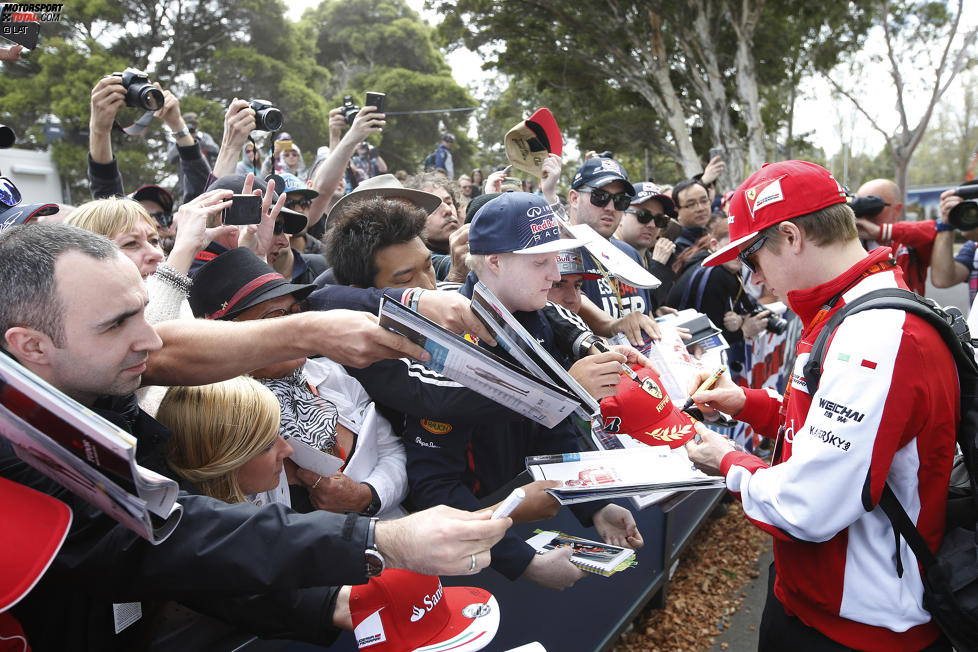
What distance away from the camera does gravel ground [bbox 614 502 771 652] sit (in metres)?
3.62

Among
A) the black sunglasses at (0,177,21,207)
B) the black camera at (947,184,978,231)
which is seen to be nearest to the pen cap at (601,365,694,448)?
the black sunglasses at (0,177,21,207)

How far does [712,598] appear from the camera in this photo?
406cm

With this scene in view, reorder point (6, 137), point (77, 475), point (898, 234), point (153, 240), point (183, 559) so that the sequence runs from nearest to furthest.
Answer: point (77, 475), point (183, 559), point (153, 240), point (6, 137), point (898, 234)

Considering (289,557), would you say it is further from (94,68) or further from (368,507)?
(94,68)

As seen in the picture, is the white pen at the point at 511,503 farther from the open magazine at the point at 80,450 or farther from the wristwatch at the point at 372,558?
the open magazine at the point at 80,450

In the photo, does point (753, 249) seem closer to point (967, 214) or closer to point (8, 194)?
point (8, 194)

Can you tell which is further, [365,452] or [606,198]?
[606,198]

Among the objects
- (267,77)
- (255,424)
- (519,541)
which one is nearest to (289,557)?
(255,424)

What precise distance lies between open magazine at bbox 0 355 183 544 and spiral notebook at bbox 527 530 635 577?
136 cm

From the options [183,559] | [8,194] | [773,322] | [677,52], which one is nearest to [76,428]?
[183,559]

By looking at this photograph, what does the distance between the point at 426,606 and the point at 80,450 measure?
88 centimetres

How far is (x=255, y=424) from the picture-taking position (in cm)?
183

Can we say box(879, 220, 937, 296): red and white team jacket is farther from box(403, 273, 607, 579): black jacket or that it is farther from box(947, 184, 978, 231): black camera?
box(403, 273, 607, 579): black jacket

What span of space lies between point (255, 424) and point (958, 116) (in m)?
57.5
